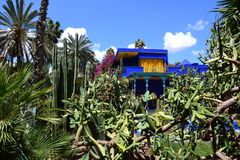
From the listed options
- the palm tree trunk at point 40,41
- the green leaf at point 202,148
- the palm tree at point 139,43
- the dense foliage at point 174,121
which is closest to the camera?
the dense foliage at point 174,121

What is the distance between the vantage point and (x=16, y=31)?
26.2 metres

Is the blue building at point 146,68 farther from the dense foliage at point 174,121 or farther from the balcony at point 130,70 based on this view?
the dense foliage at point 174,121

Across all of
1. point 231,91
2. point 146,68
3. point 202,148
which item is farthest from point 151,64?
point 231,91

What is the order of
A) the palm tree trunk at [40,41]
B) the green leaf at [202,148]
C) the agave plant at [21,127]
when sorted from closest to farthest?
the green leaf at [202,148]
the agave plant at [21,127]
the palm tree trunk at [40,41]

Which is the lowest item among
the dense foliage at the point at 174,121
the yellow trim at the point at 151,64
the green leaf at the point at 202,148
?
the green leaf at the point at 202,148

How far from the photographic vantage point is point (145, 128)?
2828 millimetres

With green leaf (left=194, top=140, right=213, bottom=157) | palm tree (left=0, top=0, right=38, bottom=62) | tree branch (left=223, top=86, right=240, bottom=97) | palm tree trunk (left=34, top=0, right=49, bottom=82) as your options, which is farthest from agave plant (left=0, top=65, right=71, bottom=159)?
palm tree (left=0, top=0, right=38, bottom=62)

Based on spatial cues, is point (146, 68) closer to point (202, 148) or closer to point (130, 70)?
point (130, 70)

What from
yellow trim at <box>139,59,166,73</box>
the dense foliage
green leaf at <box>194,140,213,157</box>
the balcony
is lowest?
green leaf at <box>194,140,213,157</box>

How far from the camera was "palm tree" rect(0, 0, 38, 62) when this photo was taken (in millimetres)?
26078

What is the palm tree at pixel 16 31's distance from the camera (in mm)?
26078

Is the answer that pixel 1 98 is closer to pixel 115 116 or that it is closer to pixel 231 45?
pixel 115 116

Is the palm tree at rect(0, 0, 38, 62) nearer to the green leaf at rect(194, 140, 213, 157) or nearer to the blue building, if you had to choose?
the blue building

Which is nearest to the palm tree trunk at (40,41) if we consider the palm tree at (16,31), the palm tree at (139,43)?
the palm tree at (16,31)
